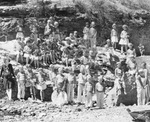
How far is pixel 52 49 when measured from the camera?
16.6 meters

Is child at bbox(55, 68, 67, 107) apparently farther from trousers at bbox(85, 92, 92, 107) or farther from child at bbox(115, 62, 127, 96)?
child at bbox(115, 62, 127, 96)

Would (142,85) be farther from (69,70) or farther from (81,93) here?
(69,70)

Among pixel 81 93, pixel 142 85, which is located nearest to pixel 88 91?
pixel 81 93

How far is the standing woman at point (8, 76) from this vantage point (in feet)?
47.1

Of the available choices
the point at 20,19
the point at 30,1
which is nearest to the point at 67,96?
the point at 20,19

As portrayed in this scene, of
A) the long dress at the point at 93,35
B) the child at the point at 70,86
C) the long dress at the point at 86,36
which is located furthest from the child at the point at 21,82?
the long dress at the point at 93,35

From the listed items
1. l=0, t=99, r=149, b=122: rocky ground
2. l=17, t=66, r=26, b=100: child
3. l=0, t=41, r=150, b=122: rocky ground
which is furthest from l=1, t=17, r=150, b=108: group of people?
l=0, t=99, r=149, b=122: rocky ground

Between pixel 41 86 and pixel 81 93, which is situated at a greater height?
pixel 41 86

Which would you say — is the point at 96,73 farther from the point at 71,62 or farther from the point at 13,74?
the point at 13,74

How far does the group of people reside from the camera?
45.9ft

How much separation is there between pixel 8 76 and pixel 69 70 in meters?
3.19

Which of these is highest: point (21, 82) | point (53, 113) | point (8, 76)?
point (8, 76)

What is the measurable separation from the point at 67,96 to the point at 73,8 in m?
8.41

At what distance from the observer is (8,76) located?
1434 centimetres
